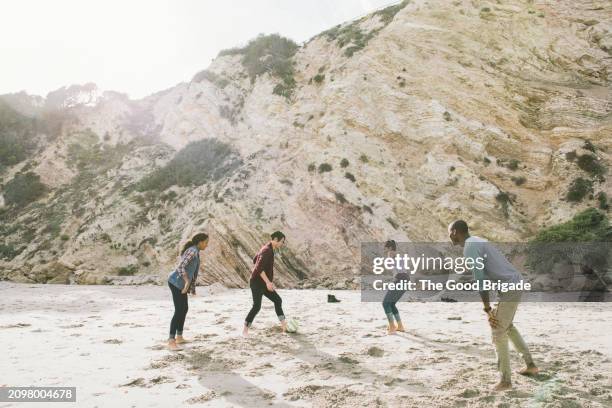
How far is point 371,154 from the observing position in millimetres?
22641

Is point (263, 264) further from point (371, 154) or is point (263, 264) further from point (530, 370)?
point (371, 154)

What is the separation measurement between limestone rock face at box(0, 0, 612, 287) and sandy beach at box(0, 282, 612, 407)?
8739mm

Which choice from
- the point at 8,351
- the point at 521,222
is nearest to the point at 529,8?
the point at 521,222

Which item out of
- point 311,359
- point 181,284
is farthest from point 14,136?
point 311,359

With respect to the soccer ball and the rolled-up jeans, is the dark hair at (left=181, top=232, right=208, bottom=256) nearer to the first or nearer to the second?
the soccer ball

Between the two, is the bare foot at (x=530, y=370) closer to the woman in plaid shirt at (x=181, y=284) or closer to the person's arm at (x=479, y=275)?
the person's arm at (x=479, y=275)

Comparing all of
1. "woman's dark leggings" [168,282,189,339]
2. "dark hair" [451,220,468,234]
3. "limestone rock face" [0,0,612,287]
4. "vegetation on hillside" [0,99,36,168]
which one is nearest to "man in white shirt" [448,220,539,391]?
"dark hair" [451,220,468,234]

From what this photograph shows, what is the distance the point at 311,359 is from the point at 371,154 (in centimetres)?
1719

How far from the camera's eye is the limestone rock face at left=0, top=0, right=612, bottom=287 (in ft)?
65.7

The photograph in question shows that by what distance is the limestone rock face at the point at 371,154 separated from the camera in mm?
20031

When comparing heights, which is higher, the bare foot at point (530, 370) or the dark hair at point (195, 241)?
the dark hair at point (195, 241)

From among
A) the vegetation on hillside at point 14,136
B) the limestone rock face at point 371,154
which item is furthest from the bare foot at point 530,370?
the vegetation on hillside at point 14,136

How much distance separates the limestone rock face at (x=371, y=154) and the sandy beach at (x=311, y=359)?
8739mm

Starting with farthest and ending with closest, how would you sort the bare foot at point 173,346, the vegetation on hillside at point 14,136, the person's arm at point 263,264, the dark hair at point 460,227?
the vegetation on hillside at point 14,136
the person's arm at point 263,264
the bare foot at point 173,346
the dark hair at point 460,227
